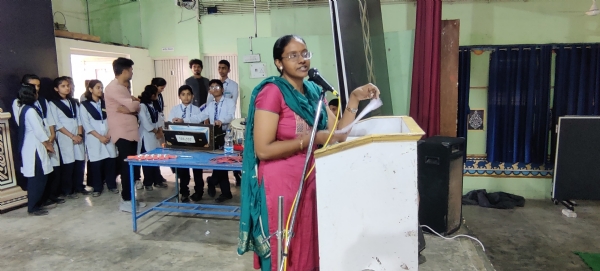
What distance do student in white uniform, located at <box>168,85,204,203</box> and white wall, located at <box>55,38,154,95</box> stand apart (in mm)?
2107

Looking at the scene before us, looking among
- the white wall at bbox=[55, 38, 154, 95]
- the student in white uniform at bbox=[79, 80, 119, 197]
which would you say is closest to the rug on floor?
the student in white uniform at bbox=[79, 80, 119, 197]

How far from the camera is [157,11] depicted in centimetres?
679

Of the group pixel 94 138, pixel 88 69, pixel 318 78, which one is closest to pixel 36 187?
pixel 94 138

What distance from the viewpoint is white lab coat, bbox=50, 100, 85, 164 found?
460cm

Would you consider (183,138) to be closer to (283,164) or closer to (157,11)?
(283,164)

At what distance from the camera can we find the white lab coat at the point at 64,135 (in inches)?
181

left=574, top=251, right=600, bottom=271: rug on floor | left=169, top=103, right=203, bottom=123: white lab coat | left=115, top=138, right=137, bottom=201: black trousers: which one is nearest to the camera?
left=574, top=251, right=600, bottom=271: rug on floor

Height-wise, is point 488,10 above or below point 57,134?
above

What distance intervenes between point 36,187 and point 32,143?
0.49 meters

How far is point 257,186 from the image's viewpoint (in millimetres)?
1490

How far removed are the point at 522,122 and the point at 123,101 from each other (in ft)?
15.4

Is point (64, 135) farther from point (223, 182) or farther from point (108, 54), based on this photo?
point (108, 54)

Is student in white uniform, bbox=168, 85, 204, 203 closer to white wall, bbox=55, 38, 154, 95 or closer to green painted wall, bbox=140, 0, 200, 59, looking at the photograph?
white wall, bbox=55, 38, 154, 95

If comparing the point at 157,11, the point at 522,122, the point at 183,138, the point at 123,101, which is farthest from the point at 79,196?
the point at 522,122
